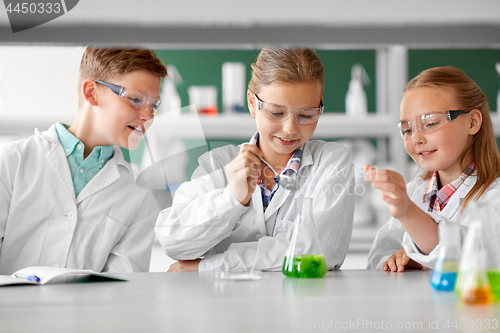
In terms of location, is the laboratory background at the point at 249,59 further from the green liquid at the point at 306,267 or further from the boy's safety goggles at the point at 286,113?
the green liquid at the point at 306,267

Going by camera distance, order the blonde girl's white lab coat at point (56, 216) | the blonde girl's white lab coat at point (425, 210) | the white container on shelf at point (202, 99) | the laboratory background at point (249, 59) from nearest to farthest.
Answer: the laboratory background at point (249, 59)
the blonde girl's white lab coat at point (425, 210)
the white container on shelf at point (202, 99)
the blonde girl's white lab coat at point (56, 216)

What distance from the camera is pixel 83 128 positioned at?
1.10 m

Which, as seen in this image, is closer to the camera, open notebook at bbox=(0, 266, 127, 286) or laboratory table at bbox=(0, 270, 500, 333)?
laboratory table at bbox=(0, 270, 500, 333)

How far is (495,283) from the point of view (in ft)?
1.90

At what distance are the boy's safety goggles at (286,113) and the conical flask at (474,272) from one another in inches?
15.5

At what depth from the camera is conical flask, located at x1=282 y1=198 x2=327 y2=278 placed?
0.80 metres

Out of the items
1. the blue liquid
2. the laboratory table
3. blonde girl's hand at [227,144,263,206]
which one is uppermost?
blonde girl's hand at [227,144,263,206]

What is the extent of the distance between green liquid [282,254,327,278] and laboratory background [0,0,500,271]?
280 millimetres

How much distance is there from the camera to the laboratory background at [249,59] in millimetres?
498

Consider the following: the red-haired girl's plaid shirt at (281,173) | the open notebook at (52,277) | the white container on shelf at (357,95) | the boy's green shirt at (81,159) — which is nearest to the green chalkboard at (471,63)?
the white container on shelf at (357,95)

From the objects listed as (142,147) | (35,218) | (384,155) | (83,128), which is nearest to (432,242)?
(384,155)

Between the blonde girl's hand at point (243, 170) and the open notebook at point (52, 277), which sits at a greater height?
the blonde girl's hand at point (243, 170)

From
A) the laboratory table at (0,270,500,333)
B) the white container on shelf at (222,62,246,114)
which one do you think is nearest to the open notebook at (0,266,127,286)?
the laboratory table at (0,270,500,333)

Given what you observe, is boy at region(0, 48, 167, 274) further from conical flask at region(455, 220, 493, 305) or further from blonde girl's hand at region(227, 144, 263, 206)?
conical flask at region(455, 220, 493, 305)
